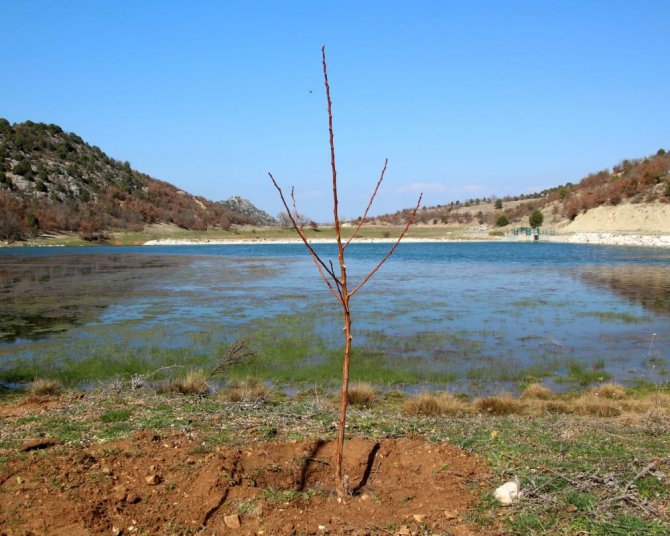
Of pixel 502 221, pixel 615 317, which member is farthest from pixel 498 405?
pixel 502 221

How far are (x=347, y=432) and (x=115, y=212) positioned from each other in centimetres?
10943

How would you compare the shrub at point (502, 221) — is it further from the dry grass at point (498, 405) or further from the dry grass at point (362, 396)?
the dry grass at point (362, 396)

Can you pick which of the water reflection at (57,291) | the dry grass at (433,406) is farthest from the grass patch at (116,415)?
the water reflection at (57,291)

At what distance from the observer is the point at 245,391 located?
410 inches

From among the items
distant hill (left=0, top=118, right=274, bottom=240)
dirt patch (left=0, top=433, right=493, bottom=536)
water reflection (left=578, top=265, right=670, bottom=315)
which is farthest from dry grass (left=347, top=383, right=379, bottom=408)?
distant hill (left=0, top=118, right=274, bottom=240)

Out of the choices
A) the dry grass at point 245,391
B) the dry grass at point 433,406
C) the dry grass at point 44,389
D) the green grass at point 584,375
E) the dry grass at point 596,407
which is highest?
the dry grass at point 44,389

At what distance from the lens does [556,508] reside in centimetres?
486

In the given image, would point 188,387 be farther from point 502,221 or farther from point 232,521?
point 502,221

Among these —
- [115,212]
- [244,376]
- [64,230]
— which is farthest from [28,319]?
[115,212]

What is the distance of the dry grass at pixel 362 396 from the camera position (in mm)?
10336

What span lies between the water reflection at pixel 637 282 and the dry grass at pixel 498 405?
13.9m

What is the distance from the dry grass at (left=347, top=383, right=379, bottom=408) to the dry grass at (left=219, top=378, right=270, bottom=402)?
1512 millimetres

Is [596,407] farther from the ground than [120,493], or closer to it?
closer to it

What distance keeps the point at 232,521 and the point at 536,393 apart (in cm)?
805
